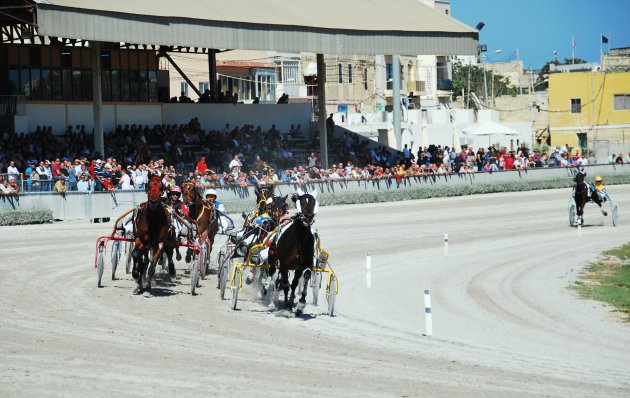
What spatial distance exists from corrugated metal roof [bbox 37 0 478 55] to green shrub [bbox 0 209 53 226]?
244 inches

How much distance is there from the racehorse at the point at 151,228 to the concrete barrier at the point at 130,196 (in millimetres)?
5599

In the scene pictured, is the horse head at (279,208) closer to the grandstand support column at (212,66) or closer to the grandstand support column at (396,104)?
the grandstand support column at (212,66)

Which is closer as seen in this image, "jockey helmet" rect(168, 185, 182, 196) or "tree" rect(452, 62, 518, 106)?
"jockey helmet" rect(168, 185, 182, 196)

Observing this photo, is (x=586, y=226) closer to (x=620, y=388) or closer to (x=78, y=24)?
(x=78, y=24)

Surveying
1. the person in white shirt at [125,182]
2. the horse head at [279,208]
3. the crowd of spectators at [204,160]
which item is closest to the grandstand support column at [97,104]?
the crowd of spectators at [204,160]

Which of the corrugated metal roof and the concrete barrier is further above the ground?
the corrugated metal roof

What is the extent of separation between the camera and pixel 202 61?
70.2 m

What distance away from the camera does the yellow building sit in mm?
70562

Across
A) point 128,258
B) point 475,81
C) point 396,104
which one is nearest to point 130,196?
point 128,258

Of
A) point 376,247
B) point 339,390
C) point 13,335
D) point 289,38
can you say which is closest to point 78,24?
point 289,38

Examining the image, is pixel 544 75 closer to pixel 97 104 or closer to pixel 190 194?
pixel 97 104

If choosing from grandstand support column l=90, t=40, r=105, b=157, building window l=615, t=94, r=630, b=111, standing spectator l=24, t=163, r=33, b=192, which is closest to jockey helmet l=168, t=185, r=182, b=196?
standing spectator l=24, t=163, r=33, b=192

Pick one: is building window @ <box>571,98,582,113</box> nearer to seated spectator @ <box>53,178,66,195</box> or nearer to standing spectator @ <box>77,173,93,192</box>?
standing spectator @ <box>77,173,93,192</box>

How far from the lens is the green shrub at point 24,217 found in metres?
29.4
